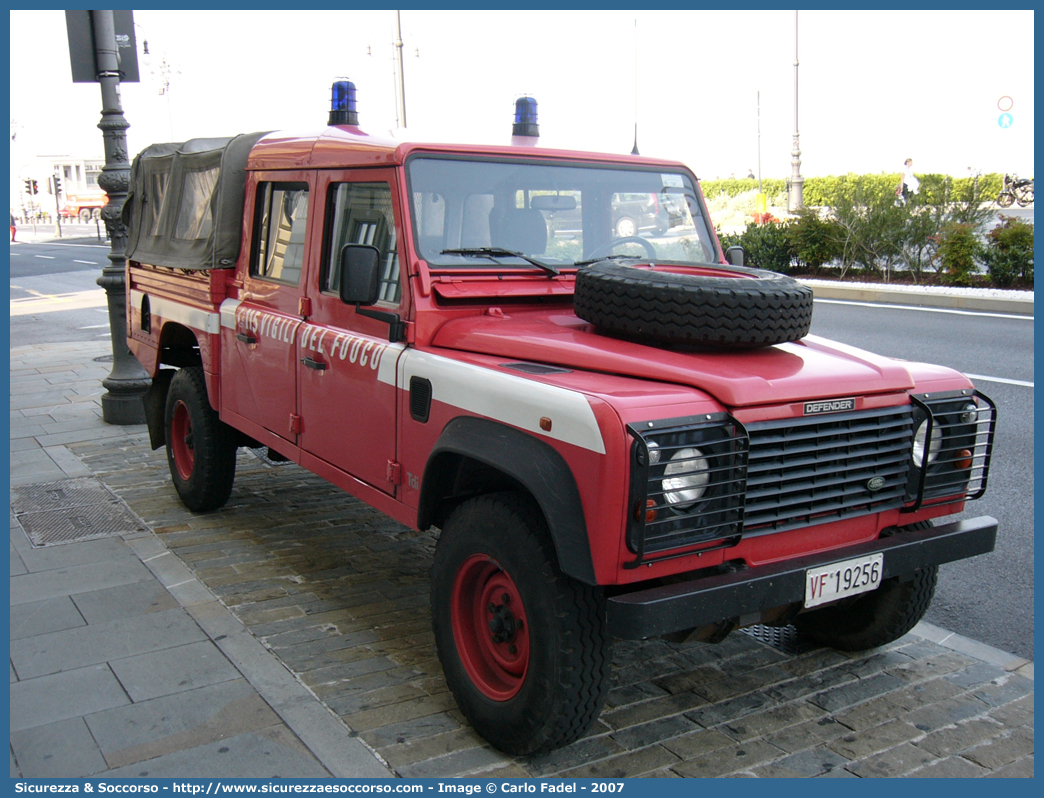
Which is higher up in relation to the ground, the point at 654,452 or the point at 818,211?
the point at 818,211

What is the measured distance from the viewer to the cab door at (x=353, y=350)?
3896 mm

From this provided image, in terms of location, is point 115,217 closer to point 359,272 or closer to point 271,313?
point 271,313

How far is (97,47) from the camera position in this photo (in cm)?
799

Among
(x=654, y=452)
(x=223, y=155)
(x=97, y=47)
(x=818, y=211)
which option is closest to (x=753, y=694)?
(x=654, y=452)

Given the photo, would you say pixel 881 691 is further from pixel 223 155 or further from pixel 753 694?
pixel 223 155

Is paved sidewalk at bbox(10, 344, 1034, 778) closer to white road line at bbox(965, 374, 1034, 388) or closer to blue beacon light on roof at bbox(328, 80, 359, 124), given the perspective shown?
blue beacon light on roof at bbox(328, 80, 359, 124)

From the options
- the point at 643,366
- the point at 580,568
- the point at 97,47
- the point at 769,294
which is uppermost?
the point at 97,47

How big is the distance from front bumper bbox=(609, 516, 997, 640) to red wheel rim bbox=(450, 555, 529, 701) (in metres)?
0.50

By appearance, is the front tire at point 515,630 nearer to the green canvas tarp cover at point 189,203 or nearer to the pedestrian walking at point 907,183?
the green canvas tarp cover at point 189,203

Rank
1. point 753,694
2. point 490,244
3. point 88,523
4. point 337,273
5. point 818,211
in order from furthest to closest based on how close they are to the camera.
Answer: point 818,211
point 88,523
point 337,273
point 490,244
point 753,694

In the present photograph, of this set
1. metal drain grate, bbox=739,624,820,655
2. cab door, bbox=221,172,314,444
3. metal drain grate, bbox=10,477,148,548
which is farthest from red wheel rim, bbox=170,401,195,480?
metal drain grate, bbox=739,624,820,655

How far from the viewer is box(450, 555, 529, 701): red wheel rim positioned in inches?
127

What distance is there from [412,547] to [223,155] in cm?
261

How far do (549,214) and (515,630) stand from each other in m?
1.95
